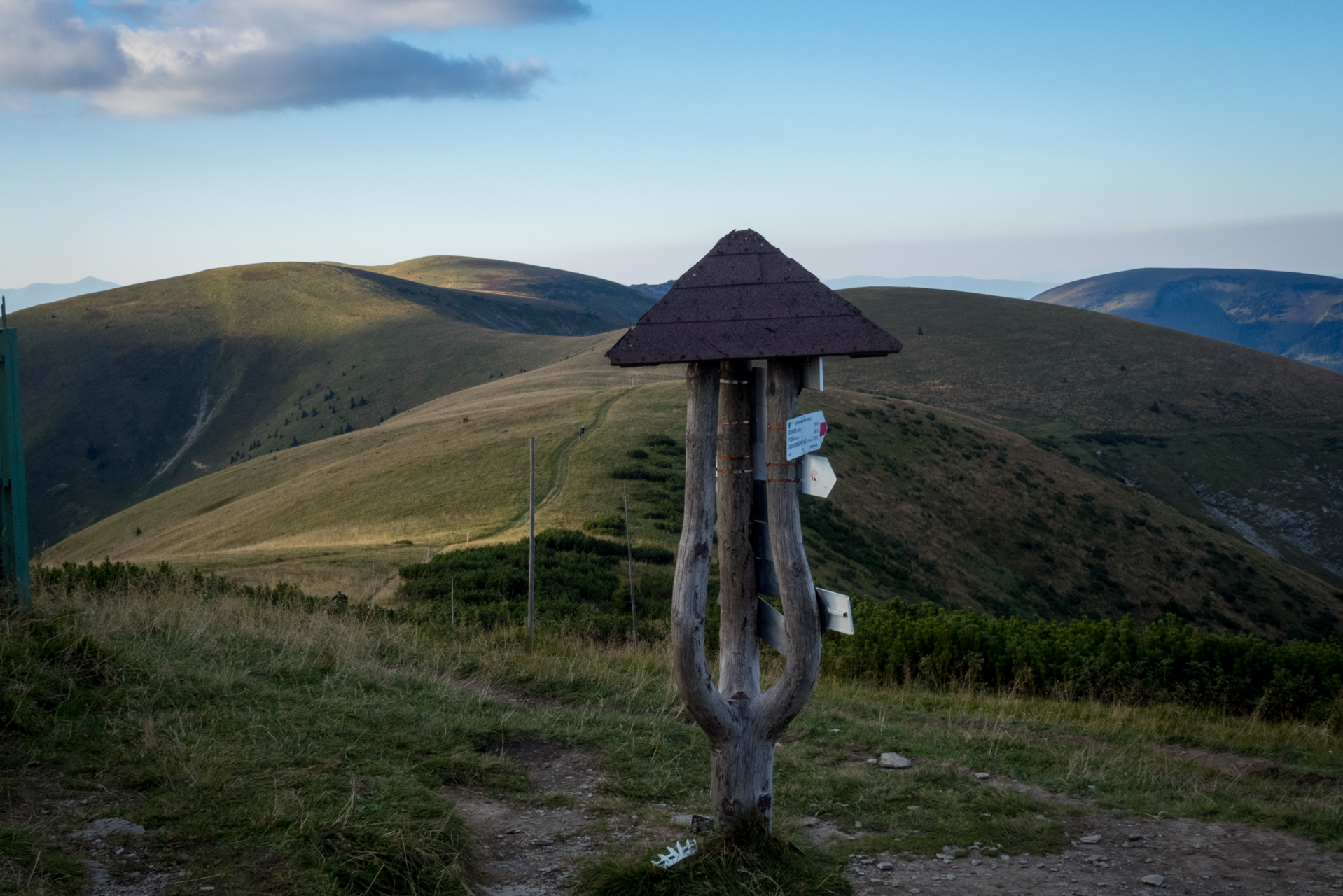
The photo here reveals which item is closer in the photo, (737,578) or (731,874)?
(731,874)

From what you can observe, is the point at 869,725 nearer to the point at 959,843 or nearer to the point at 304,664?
the point at 959,843

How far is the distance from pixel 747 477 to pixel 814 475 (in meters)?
0.45

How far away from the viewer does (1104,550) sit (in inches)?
1642

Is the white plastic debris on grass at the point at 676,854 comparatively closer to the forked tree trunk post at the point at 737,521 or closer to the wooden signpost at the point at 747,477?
the wooden signpost at the point at 747,477

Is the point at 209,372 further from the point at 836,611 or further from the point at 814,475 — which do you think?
the point at 836,611

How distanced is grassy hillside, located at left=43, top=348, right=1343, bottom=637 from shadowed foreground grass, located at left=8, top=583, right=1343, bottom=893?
8.92 meters

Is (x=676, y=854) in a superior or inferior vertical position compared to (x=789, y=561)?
inferior

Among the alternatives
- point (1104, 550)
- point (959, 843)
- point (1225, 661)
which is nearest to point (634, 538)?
point (1225, 661)

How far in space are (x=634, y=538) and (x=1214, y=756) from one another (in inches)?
594

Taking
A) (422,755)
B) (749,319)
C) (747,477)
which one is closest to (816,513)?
(422,755)

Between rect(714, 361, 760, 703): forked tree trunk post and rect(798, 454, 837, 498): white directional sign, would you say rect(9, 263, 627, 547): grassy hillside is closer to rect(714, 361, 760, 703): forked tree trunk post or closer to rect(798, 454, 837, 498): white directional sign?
rect(714, 361, 760, 703): forked tree trunk post

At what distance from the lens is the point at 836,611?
5137mm

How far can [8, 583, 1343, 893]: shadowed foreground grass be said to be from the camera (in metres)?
5.01

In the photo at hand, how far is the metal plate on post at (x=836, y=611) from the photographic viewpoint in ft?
16.6
